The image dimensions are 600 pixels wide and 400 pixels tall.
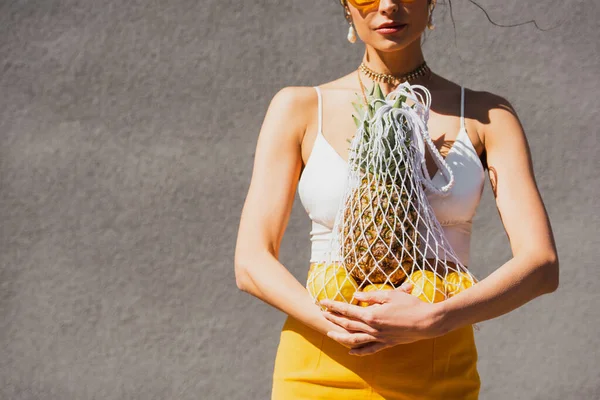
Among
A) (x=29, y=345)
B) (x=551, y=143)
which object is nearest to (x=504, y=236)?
(x=551, y=143)

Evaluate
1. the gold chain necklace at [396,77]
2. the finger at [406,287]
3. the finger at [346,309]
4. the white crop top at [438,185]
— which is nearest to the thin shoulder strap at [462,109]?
the white crop top at [438,185]

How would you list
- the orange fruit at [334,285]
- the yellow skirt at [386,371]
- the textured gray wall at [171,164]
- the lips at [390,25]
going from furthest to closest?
1. the textured gray wall at [171,164]
2. the lips at [390,25]
3. the yellow skirt at [386,371]
4. the orange fruit at [334,285]

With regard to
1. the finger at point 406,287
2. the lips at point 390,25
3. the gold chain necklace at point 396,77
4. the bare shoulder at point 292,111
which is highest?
the lips at point 390,25

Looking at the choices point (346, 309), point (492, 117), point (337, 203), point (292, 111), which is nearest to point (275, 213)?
point (337, 203)

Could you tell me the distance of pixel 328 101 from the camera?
104 inches

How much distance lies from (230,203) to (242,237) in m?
2.33

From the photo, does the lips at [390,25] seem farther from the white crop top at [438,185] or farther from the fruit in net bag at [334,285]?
the fruit in net bag at [334,285]

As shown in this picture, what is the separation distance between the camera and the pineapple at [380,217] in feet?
7.45

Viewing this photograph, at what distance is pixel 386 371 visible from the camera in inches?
94.7

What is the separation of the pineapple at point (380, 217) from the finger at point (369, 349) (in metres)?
0.15

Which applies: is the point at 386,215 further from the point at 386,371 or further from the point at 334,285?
the point at 386,371

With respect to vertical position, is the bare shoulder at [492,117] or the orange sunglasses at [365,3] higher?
the orange sunglasses at [365,3]

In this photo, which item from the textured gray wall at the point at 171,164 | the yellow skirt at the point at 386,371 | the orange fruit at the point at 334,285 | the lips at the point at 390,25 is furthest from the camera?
the textured gray wall at the point at 171,164

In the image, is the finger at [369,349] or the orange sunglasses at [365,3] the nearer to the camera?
the finger at [369,349]
